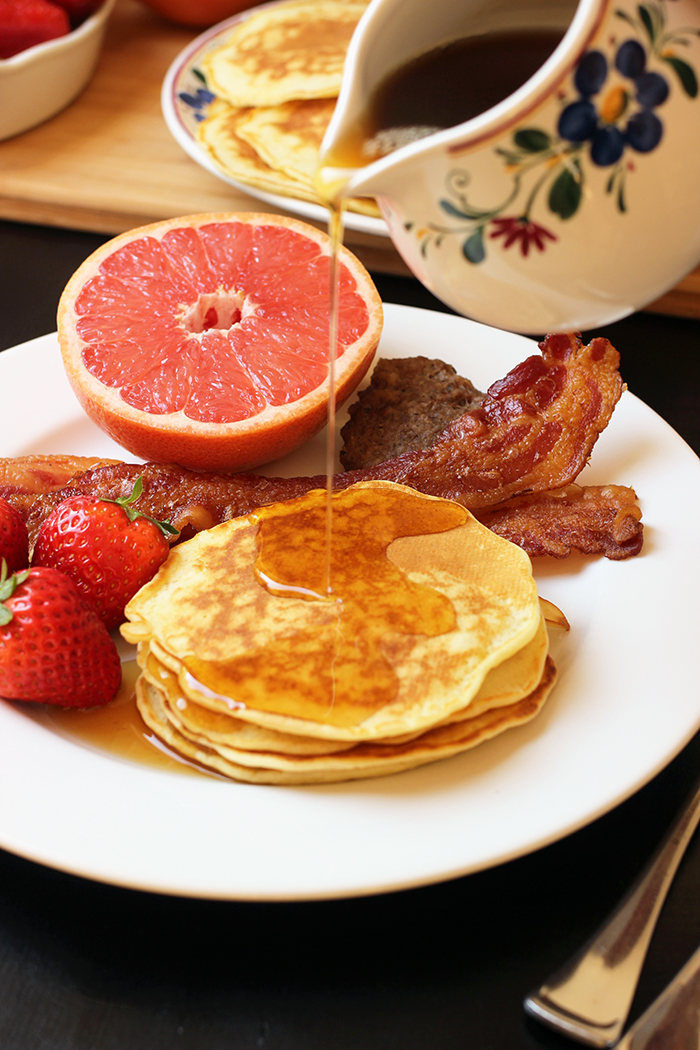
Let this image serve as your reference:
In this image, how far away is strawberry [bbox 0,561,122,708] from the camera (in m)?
1.48

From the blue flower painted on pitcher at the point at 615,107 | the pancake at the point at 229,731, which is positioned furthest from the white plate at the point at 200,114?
the pancake at the point at 229,731

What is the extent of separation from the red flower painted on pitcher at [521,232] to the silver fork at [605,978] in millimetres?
881

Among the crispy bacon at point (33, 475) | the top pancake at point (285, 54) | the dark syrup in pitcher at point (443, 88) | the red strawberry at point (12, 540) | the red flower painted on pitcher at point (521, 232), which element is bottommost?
the crispy bacon at point (33, 475)

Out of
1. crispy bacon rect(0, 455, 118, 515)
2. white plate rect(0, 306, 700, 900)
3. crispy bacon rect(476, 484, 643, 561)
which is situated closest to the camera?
white plate rect(0, 306, 700, 900)

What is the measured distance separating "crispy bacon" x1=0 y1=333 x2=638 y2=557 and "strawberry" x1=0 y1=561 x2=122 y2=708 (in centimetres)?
38

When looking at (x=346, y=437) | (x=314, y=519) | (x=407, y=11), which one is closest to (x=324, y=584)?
(x=314, y=519)

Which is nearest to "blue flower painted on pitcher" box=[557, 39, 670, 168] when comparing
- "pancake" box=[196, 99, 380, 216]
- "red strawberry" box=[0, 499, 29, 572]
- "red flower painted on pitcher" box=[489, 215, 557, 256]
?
"red flower painted on pitcher" box=[489, 215, 557, 256]

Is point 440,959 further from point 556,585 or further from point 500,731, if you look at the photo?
point 556,585

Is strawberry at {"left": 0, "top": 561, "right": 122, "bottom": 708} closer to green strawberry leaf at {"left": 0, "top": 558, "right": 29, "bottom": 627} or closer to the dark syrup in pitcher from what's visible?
green strawberry leaf at {"left": 0, "top": 558, "right": 29, "bottom": 627}

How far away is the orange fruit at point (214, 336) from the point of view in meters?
2.01

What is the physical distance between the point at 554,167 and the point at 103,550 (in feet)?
3.21

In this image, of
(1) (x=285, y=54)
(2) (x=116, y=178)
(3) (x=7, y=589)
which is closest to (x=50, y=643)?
(3) (x=7, y=589)

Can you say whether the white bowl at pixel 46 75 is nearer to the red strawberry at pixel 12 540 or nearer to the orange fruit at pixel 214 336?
the orange fruit at pixel 214 336

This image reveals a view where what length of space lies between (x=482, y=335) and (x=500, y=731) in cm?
120
